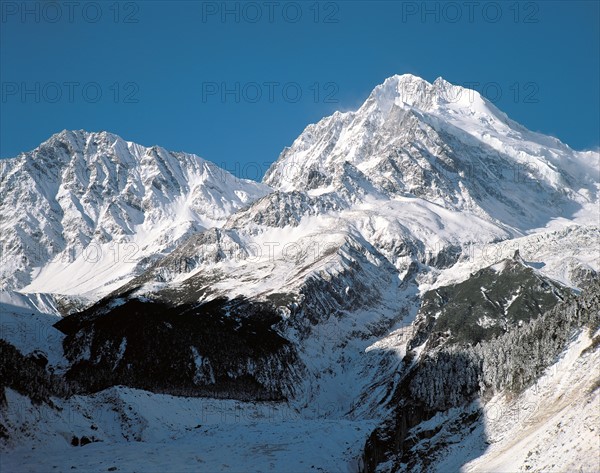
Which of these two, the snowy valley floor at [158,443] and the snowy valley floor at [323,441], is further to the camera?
the snowy valley floor at [158,443]

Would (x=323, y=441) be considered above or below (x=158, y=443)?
below

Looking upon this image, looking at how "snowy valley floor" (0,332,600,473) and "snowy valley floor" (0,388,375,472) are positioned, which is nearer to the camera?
"snowy valley floor" (0,332,600,473)

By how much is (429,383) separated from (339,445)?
196 ft

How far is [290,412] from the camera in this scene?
7751 inches

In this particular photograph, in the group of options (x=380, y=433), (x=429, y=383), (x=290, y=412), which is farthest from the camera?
(x=290, y=412)

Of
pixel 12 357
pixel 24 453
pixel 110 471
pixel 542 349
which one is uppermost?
pixel 12 357

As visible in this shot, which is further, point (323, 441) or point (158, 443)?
point (323, 441)

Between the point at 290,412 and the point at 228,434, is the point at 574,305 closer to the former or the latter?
the point at 228,434

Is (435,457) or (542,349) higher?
(542,349)

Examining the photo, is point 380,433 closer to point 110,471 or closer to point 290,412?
point 110,471

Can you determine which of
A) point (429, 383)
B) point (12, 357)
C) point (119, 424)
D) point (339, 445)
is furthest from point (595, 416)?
point (429, 383)

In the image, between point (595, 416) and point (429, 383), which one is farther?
point (429, 383)

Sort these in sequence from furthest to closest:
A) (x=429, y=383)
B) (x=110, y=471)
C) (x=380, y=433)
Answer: (x=429, y=383) < (x=380, y=433) < (x=110, y=471)

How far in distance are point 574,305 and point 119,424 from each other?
7095 cm
